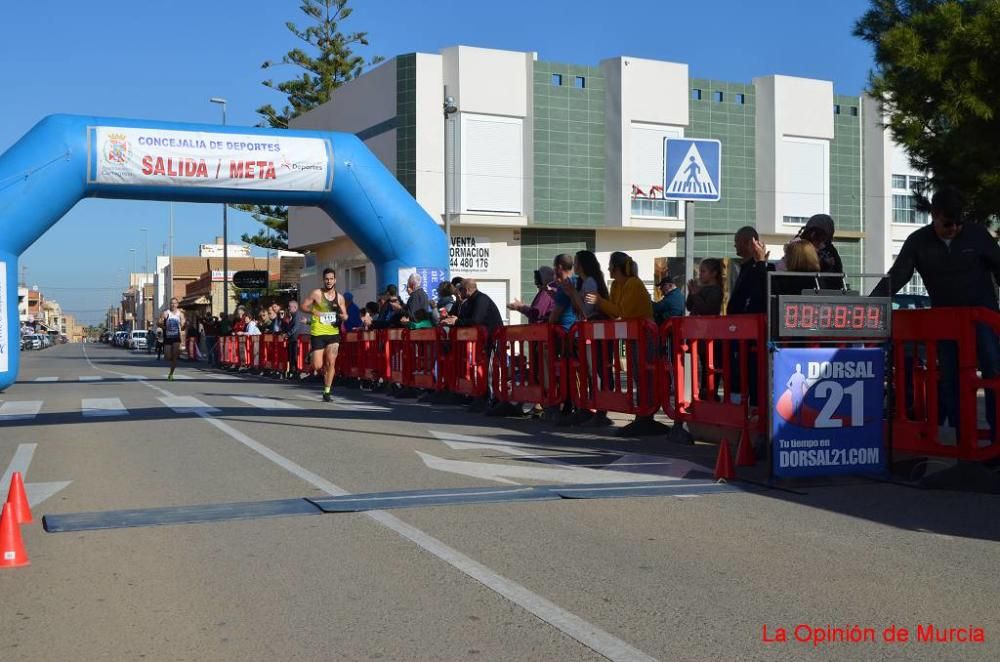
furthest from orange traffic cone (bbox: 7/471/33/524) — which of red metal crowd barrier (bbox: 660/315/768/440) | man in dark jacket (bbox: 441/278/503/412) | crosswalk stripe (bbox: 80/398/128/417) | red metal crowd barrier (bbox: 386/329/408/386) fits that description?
red metal crowd barrier (bbox: 386/329/408/386)

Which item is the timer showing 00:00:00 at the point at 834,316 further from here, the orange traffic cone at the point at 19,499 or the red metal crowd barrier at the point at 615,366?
the orange traffic cone at the point at 19,499

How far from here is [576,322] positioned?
12570 mm

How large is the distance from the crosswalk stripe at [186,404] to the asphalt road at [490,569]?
5477 mm

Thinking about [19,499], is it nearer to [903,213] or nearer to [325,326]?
[325,326]

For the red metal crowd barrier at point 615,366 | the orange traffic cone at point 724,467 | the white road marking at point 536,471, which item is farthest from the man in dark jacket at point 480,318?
the orange traffic cone at point 724,467

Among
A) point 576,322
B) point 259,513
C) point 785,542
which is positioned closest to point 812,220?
point 576,322

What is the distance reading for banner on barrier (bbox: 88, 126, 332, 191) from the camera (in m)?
21.9

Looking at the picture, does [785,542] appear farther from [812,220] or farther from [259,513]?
[812,220]

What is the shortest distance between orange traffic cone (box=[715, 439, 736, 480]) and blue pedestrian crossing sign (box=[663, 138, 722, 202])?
4.12m

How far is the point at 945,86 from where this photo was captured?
1469 centimetres

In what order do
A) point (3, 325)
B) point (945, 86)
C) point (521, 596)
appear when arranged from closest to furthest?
point (521, 596), point (945, 86), point (3, 325)

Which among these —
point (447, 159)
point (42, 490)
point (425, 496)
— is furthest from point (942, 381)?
point (447, 159)

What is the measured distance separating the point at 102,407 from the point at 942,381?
12.0m

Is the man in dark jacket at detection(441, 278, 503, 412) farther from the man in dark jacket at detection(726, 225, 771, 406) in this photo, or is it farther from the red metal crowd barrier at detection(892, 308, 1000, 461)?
the red metal crowd barrier at detection(892, 308, 1000, 461)
